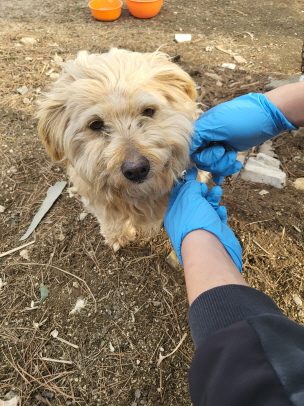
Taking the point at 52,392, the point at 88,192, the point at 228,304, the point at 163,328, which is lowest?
the point at 52,392

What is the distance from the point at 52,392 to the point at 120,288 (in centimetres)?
85

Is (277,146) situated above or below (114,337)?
above

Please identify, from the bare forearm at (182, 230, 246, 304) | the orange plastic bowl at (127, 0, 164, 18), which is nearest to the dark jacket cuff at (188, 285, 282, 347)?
the bare forearm at (182, 230, 246, 304)

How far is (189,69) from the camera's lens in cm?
475

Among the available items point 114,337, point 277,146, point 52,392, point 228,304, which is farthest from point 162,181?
point 277,146

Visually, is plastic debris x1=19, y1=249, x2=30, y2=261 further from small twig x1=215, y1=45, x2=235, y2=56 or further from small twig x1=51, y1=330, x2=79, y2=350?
small twig x1=215, y1=45, x2=235, y2=56

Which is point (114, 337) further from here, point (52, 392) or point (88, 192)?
point (88, 192)

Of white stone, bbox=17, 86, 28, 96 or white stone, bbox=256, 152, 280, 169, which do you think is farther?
white stone, bbox=17, 86, 28, 96

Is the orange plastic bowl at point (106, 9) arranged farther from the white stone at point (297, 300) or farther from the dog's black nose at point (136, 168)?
the white stone at point (297, 300)

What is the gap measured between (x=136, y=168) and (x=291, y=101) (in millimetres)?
1191

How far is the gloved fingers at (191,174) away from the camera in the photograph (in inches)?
98.4

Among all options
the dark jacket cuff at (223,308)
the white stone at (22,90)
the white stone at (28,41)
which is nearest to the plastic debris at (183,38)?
the white stone at (28,41)

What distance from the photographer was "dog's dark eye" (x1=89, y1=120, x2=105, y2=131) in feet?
7.20

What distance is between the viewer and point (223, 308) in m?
1.38
